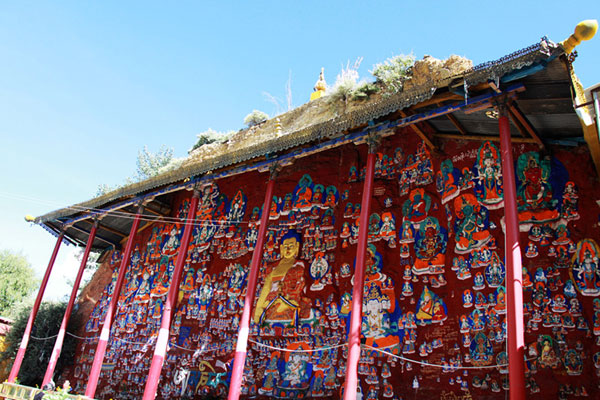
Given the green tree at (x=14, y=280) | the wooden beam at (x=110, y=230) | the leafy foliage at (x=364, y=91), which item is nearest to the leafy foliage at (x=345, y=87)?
the leafy foliage at (x=364, y=91)

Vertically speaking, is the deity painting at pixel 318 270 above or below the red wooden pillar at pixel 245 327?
above

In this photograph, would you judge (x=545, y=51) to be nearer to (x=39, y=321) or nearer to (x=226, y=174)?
(x=226, y=174)

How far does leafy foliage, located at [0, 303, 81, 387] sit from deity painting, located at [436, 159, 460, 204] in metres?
16.0

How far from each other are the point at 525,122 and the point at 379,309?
4.59 m

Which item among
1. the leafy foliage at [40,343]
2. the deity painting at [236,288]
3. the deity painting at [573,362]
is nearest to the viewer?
the deity painting at [573,362]

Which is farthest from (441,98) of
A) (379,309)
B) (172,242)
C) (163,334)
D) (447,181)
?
(172,242)

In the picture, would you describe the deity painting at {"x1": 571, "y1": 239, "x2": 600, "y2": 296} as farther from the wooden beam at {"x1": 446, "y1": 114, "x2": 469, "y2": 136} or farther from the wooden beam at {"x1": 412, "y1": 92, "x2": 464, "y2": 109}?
the wooden beam at {"x1": 412, "y1": 92, "x2": 464, "y2": 109}

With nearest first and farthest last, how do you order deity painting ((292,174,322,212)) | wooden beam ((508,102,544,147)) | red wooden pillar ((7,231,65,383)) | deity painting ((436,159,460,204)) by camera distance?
wooden beam ((508,102,544,147)), deity painting ((436,159,460,204)), deity painting ((292,174,322,212)), red wooden pillar ((7,231,65,383))

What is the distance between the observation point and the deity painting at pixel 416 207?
1001 centimetres

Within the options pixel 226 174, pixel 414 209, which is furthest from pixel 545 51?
pixel 226 174

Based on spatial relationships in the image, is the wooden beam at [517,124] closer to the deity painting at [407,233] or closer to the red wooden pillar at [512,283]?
the red wooden pillar at [512,283]

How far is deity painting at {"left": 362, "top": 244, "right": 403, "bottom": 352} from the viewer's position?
9445mm

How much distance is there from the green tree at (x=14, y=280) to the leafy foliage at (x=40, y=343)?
12.6 m

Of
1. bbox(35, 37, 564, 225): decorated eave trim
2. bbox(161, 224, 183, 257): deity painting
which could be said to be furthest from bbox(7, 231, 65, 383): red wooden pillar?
bbox(161, 224, 183, 257): deity painting
